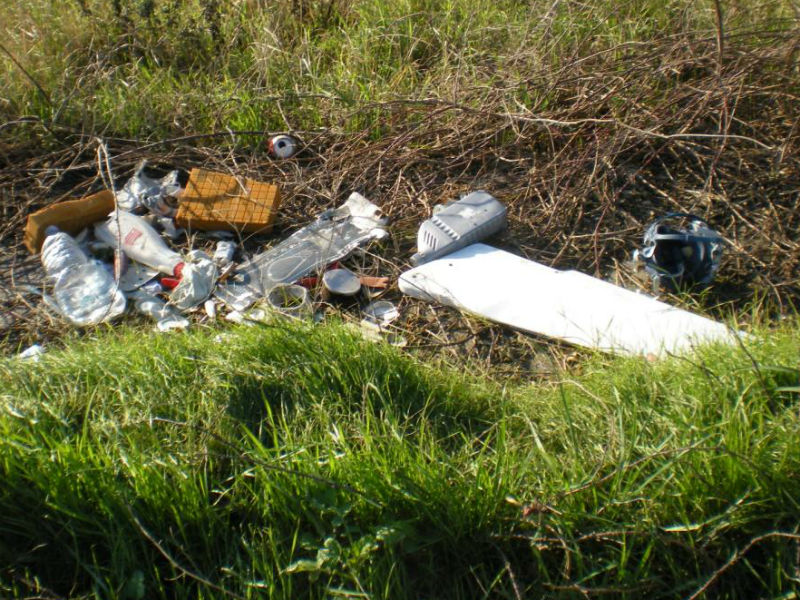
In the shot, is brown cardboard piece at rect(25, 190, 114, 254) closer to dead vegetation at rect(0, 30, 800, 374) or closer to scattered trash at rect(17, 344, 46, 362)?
dead vegetation at rect(0, 30, 800, 374)

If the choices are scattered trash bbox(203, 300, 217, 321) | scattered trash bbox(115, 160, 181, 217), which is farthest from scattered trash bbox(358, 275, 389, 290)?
scattered trash bbox(115, 160, 181, 217)

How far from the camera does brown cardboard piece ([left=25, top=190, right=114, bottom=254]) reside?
Answer: 12.0 feet

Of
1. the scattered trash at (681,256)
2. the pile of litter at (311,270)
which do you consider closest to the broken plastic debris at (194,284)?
the pile of litter at (311,270)

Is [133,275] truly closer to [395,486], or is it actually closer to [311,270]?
[311,270]

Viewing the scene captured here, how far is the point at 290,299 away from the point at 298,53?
233cm

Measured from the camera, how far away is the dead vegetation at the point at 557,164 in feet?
10.9

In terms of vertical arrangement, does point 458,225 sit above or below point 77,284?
above

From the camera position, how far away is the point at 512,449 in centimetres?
228

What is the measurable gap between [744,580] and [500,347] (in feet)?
4.21

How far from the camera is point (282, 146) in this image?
13.9 feet

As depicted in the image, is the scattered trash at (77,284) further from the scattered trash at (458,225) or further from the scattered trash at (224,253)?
the scattered trash at (458,225)

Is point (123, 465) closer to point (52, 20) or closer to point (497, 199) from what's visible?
point (497, 199)

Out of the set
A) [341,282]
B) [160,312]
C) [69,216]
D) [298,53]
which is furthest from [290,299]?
[298,53]

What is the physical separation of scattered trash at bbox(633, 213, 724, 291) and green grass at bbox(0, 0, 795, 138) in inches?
51.3
